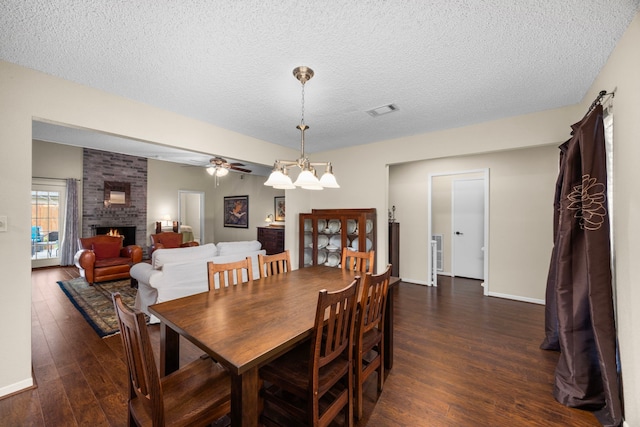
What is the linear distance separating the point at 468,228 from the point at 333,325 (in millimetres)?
4589

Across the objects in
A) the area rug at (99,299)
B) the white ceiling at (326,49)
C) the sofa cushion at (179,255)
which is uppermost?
the white ceiling at (326,49)

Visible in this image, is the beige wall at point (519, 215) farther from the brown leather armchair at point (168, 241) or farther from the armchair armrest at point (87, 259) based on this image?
the armchair armrest at point (87, 259)

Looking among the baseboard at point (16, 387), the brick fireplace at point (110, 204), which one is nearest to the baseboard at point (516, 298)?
the baseboard at point (16, 387)

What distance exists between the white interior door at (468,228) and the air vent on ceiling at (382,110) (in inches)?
117

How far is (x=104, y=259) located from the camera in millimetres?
5062

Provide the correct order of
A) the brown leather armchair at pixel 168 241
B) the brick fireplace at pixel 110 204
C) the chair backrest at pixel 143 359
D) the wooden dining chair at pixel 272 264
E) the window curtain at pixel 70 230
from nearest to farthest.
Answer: the chair backrest at pixel 143 359
the wooden dining chair at pixel 272 264
the window curtain at pixel 70 230
the brown leather armchair at pixel 168 241
the brick fireplace at pixel 110 204

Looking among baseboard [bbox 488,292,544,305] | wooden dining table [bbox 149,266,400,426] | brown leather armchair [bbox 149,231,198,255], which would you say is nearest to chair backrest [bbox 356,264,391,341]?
wooden dining table [bbox 149,266,400,426]

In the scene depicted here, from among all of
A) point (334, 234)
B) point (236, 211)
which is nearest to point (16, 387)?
point (334, 234)

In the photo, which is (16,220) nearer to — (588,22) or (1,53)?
(1,53)

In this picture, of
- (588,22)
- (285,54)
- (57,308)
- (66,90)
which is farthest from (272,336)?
(57,308)

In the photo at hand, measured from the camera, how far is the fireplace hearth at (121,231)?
6509 mm

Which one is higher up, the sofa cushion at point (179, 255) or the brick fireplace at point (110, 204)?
the brick fireplace at point (110, 204)

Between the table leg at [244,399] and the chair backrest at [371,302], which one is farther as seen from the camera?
the chair backrest at [371,302]

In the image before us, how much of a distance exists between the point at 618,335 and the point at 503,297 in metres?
2.55
